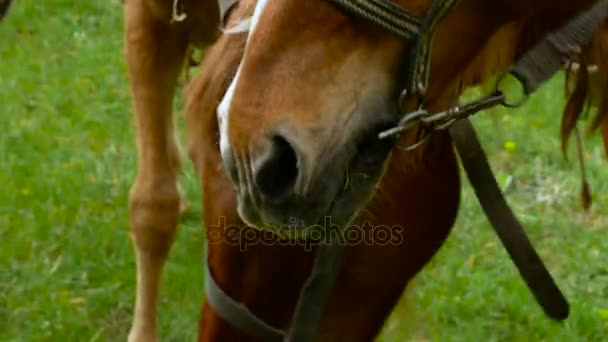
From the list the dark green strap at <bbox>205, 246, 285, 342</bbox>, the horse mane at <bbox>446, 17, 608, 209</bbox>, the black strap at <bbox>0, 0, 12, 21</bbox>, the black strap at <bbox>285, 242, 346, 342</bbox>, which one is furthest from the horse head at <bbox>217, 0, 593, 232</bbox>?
the black strap at <bbox>0, 0, 12, 21</bbox>

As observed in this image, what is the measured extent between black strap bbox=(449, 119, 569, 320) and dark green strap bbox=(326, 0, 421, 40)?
1.88ft

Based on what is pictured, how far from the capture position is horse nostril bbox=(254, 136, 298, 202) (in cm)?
158

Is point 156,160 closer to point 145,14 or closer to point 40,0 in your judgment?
point 145,14

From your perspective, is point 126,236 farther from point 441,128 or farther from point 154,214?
point 441,128

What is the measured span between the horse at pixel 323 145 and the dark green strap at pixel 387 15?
1 cm

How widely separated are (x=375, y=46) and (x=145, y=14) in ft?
4.89

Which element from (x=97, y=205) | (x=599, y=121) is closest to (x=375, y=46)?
(x=599, y=121)

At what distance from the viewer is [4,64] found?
5738mm

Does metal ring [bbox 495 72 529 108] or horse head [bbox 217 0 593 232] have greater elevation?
horse head [bbox 217 0 593 232]

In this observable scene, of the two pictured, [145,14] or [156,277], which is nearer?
[145,14]

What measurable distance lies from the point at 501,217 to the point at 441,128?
1.87 ft

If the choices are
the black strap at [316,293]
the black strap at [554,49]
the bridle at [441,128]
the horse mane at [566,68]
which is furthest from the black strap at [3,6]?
the black strap at [554,49]

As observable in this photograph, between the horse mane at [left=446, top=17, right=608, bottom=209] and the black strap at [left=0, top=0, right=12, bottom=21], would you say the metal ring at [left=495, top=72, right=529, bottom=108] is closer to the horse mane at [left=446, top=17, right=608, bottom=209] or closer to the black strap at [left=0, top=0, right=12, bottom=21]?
the horse mane at [left=446, top=17, right=608, bottom=209]

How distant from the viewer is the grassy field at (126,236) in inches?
144
